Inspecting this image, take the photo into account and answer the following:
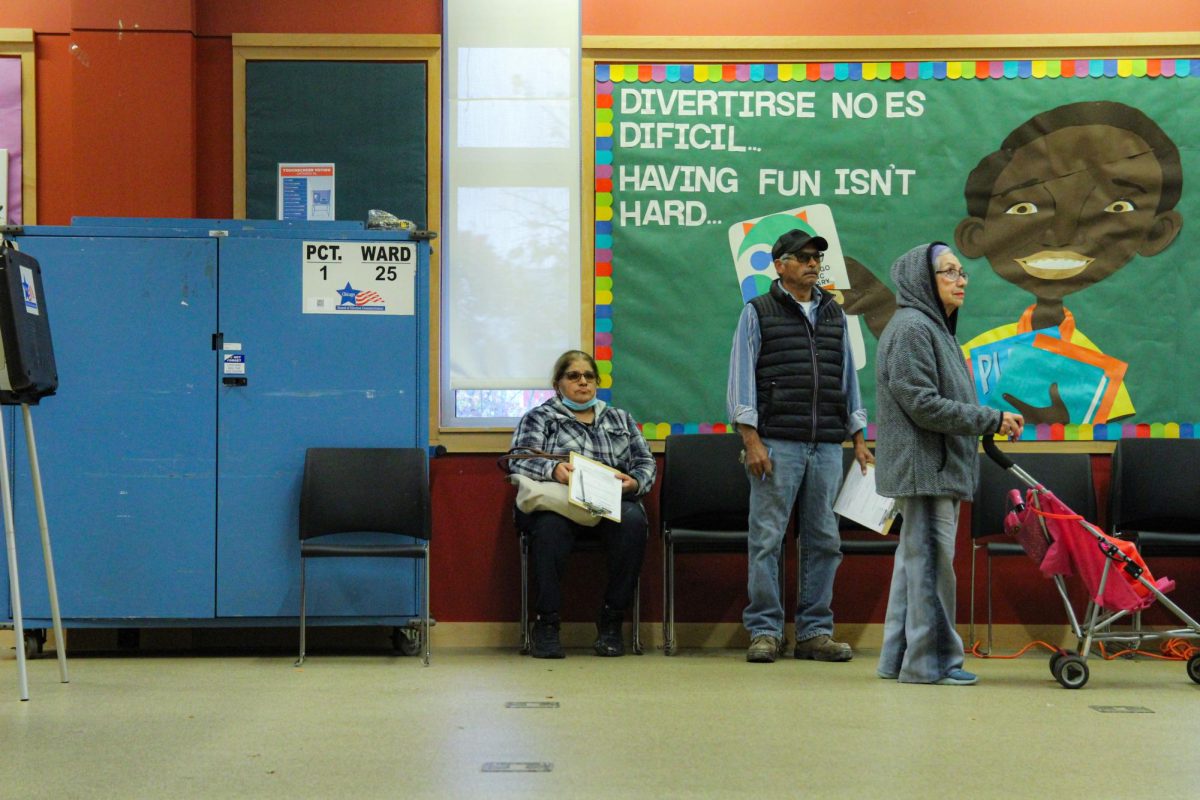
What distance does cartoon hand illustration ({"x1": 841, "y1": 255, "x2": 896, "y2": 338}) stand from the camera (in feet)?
20.2

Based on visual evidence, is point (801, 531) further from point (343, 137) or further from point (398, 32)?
point (398, 32)

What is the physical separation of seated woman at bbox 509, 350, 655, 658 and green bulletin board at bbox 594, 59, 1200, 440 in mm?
294

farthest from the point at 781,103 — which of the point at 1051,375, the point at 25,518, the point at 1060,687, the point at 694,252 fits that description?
the point at 25,518

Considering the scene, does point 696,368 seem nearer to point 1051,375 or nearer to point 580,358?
point 580,358

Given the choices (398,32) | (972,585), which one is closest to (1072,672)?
(972,585)

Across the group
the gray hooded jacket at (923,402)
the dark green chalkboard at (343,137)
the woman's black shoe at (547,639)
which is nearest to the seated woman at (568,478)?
the woman's black shoe at (547,639)

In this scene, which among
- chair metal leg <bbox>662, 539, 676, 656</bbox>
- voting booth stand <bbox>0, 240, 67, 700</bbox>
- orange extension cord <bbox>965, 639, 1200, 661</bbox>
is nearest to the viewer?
voting booth stand <bbox>0, 240, 67, 700</bbox>

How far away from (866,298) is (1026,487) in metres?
1.10

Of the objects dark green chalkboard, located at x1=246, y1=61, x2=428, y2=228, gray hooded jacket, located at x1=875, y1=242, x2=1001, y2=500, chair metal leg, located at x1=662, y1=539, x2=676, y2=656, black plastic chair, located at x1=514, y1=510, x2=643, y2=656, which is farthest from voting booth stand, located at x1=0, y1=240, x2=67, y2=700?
gray hooded jacket, located at x1=875, y1=242, x2=1001, y2=500

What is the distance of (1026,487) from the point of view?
597 cm

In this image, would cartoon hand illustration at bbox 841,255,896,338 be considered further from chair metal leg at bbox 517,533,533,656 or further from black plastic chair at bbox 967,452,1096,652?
chair metal leg at bbox 517,533,533,656

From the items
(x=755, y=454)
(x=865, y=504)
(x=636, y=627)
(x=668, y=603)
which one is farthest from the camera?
(x=668, y=603)

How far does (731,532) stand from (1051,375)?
66.1 inches

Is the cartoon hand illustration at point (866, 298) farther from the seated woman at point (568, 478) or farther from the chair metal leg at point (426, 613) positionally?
the chair metal leg at point (426, 613)
